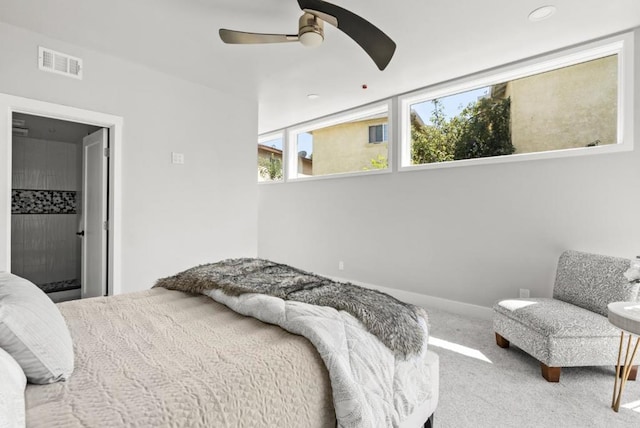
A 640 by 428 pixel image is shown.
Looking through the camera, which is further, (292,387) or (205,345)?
(205,345)

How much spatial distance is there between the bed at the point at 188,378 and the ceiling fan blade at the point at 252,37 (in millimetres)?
1747

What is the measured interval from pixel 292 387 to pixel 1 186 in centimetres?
298

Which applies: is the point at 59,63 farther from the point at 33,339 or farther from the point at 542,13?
the point at 542,13

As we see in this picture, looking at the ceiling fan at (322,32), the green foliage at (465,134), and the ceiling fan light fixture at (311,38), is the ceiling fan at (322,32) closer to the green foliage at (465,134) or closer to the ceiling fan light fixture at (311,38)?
the ceiling fan light fixture at (311,38)

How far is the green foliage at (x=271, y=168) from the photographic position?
600 cm

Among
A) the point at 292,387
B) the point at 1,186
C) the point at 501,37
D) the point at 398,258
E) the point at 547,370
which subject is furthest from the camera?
the point at 398,258

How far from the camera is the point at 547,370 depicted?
218 centimetres

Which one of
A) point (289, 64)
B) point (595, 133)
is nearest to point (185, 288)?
point (289, 64)

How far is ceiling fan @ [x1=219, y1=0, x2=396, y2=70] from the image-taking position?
1853mm

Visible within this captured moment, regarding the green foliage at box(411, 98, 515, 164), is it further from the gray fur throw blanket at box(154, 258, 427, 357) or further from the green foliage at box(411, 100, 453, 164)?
the gray fur throw blanket at box(154, 258, 427, 357)

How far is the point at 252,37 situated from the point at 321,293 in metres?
1.77

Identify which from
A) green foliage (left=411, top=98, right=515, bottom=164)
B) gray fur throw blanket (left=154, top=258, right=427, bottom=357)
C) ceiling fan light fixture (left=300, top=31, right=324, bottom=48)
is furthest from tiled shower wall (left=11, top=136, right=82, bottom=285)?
green foliage (left=411, top=98, right=515, bottom=164)

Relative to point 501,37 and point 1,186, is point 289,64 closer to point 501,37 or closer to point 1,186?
point 501,37

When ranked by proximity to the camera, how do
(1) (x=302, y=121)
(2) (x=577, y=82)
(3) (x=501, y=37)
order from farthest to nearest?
(1) (x=302, y=121)
(2) (x=577, y=82)
(3) (x=501, y=37)
